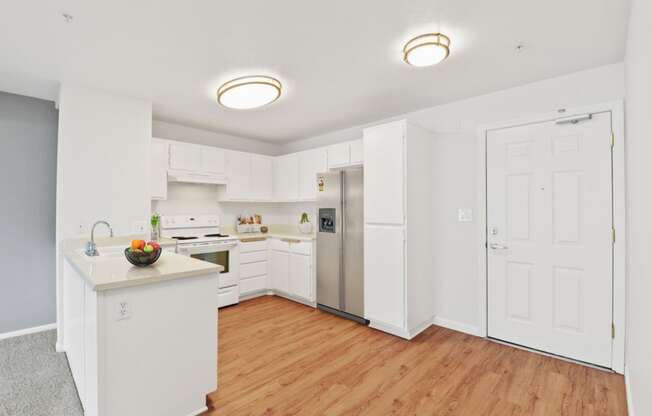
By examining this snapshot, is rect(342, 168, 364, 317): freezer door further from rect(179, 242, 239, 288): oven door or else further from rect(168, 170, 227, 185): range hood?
rect(168, 170, 227, 185): range hood

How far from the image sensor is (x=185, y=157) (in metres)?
4.02

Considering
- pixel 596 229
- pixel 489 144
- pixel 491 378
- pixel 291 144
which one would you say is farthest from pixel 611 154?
pixel 291 144

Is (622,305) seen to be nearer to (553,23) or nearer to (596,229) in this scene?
(596,229)

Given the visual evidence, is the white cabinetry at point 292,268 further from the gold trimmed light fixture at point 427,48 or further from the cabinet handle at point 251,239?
the gold trimmed light fixture at point 427,48

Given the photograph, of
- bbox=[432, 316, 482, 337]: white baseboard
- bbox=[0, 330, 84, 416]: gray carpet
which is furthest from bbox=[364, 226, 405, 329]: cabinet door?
bbox=[0, 330, 84, 416]: gray carpet

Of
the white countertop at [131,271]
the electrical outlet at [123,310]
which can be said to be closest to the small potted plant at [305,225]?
the white countertop at [131,271]

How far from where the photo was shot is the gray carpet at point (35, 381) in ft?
6.52

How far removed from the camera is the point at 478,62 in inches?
97.7

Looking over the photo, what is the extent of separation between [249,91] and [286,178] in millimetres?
2177

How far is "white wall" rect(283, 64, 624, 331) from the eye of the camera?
2.94 m

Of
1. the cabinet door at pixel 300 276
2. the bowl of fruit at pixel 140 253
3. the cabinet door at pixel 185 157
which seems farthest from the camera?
the cabinet door at pixel 300 276

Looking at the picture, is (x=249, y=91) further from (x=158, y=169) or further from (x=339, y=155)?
(x=158, y=169)

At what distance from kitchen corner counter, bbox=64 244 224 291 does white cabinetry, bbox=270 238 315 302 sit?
2090mm

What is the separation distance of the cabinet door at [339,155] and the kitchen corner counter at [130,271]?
2378 millimetres
